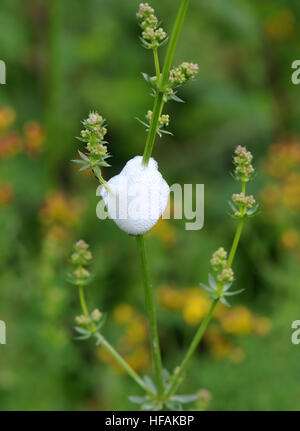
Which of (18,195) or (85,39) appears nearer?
(18,195)

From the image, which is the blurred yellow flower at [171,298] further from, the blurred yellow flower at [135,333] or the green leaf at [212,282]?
the green leaf at [212,282]

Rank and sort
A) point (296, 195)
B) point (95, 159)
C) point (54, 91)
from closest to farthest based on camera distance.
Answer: point (95, 159)
point (296, 195)
point (54, 91)

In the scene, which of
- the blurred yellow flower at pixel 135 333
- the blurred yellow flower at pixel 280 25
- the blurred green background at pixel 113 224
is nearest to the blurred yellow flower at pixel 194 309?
the blurred green background at pixel 113 224

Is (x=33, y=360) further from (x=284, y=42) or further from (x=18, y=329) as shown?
(x=284, y=42)

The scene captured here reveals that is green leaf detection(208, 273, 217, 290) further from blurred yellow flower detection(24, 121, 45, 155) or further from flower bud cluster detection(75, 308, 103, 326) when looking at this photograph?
blurred yellow flower detection(24, 121, 45, 155)

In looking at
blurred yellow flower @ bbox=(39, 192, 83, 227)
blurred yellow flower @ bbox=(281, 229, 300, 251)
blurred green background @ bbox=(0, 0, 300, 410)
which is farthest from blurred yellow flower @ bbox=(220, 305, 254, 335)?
blurred yellow flower @ bbox=(39, 192, 83, 227)

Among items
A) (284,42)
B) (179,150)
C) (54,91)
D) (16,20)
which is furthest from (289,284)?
(16,20)
